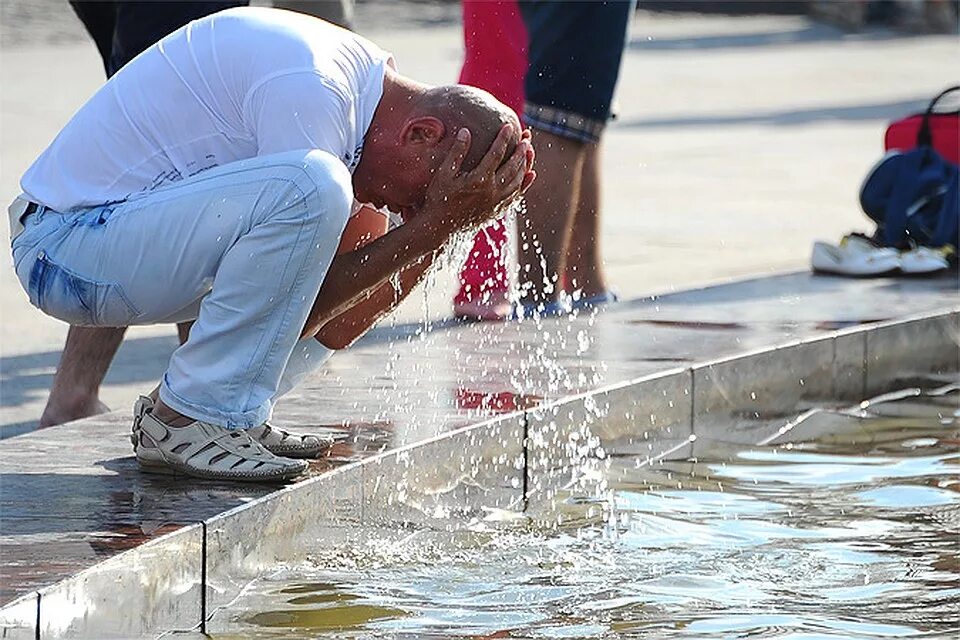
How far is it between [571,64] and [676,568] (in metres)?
2.59

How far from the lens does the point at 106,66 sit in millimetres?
5453

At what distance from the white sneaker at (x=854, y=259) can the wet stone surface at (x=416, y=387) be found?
0.10m

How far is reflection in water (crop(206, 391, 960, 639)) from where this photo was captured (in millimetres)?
3494

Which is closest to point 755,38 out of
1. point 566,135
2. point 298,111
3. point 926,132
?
point 926,132

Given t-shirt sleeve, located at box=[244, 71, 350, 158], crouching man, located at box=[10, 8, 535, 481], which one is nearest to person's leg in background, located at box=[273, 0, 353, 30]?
crouching man, located at box=[10, 8, 535, 481]

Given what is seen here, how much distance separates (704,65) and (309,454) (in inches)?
692

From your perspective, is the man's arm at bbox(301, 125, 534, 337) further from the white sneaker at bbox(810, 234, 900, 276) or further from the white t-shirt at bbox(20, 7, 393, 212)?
the white sneaker at bbox(810, 234, 900, 276)

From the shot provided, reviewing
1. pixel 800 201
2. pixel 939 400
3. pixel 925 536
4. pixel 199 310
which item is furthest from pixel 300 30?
pixel 800 201

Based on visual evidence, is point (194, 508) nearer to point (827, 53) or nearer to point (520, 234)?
point (520, 234)

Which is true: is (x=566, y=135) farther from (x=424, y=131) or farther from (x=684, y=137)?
(x=684, y=137)

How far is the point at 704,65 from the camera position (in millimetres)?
21172

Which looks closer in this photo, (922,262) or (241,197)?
(241,197)

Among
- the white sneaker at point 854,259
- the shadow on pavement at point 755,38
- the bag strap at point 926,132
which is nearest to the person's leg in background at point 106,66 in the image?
the white sneaker at point 854,259

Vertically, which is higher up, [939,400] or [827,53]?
[827,53]
